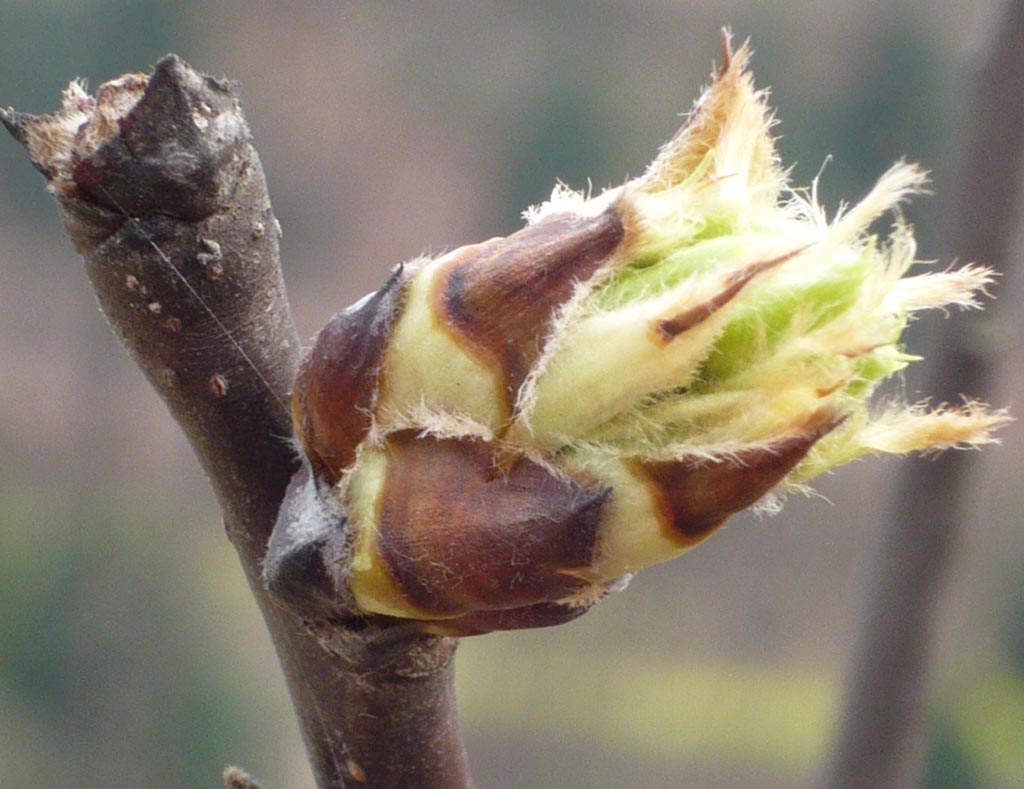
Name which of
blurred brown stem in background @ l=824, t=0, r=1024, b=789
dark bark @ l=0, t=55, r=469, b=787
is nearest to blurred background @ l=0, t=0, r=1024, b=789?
blurred brown stem in background @ l=824, t=0, r=1024, b=789

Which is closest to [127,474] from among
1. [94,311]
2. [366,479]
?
[94,311]

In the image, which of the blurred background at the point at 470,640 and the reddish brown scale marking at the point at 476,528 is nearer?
the reddish brown scale marking at the point at 476,528

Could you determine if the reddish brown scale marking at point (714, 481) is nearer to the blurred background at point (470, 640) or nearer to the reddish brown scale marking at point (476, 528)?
the reddish brown scale marking at point (476, 528)

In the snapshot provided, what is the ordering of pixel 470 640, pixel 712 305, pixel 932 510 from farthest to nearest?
1. pixel 470 640
2. pixel 932 510
3. pixel 712 305

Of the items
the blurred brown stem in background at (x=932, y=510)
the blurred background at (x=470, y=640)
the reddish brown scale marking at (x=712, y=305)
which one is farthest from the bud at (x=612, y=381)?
the blurred background at (x=470, y=640)

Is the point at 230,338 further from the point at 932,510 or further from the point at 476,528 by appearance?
the point at 932,510

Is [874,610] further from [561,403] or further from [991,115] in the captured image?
[561,403]

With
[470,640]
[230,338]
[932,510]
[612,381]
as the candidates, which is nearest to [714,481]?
[612,381]
